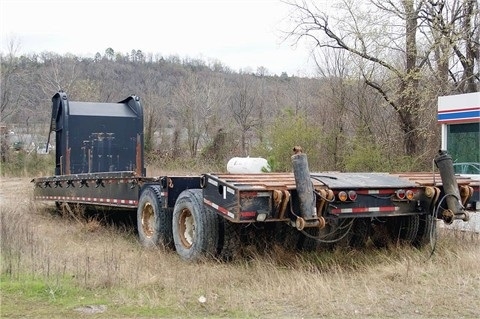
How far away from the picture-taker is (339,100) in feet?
96.8

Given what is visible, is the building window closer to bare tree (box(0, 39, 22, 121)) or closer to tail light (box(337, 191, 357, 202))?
tail light (box(337, 191, 357, 202))

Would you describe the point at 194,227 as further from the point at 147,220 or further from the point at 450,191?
the point at 450,191

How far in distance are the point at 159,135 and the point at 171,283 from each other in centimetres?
3444

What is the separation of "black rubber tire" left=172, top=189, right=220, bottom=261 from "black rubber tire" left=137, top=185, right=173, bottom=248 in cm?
51

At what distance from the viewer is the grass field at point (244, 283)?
16.2ft

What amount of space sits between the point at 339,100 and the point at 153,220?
22.3 m

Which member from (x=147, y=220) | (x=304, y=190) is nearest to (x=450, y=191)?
(x=304, y=190)

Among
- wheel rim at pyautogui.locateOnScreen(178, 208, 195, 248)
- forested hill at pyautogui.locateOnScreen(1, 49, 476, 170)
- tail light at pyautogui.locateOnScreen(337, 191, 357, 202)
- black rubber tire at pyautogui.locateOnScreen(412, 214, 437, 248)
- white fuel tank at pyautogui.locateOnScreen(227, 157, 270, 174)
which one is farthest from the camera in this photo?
forested hill at pyautogui.locateOnScreen(1, 49, 476, 170)

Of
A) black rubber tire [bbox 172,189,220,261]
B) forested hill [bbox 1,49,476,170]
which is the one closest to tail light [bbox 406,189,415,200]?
black rubber tire [bbox 172,189,220,261]

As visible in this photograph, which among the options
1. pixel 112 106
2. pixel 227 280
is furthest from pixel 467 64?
pixel 227 280

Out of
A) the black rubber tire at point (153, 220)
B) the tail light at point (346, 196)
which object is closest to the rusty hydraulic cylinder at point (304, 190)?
the tail light at point (346, 196)

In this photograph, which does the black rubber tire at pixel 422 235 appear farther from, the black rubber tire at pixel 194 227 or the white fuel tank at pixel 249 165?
the white fuel tank at pixel 249 165

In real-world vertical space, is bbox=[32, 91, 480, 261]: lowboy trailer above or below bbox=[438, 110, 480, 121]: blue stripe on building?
below

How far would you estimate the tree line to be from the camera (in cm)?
2117
